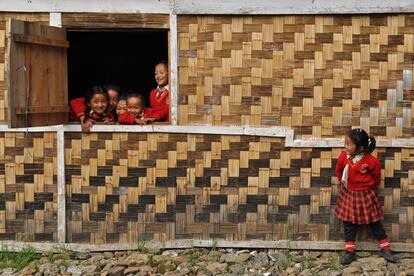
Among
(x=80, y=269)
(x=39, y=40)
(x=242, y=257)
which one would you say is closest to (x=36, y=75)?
(x=39, y=40)

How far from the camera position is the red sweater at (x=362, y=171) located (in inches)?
227

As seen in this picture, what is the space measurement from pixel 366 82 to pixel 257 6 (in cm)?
121

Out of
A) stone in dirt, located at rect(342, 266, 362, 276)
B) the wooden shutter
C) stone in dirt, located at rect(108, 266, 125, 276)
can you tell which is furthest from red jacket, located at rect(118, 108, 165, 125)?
stone in dirt, located at rect(342, 266, 362, 276)

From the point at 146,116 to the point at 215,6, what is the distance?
1241 mm

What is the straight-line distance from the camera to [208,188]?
6.14 m

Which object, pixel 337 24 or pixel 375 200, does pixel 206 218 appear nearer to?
pixel 375 200

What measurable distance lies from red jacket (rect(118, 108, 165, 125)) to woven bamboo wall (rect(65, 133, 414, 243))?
155mm

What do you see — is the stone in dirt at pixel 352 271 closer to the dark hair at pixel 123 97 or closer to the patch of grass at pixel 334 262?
the patch of grass at pixel 334 262

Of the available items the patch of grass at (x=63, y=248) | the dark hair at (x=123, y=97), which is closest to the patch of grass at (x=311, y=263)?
the patch of grass at (x=63, y=248)

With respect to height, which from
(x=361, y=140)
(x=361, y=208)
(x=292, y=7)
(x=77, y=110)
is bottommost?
(x=361, y=208)

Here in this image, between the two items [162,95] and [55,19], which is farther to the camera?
[162,95]

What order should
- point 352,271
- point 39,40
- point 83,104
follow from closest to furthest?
point 39,40 < point 352,271 < point 83,104

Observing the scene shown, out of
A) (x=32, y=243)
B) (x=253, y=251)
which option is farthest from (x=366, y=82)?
(x=32, y=243)

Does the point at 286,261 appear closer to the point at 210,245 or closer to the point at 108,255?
the point at 210,245
